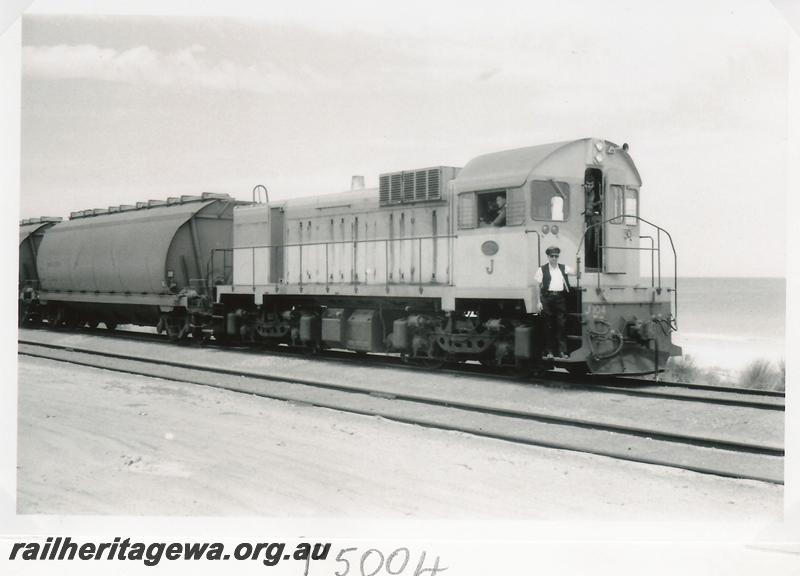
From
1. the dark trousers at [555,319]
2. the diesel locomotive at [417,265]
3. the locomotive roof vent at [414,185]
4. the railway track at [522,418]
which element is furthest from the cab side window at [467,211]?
the railway track at [522,418]

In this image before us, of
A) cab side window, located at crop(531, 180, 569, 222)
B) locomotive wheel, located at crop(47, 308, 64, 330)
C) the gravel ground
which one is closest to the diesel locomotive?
cab side window, located at crop(531, 180, 569, 222)

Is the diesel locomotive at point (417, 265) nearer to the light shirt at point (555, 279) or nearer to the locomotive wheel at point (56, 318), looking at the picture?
the light shirt at point (555, 279)

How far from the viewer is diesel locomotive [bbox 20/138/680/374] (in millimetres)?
9523

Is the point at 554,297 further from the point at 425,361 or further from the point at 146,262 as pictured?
the point at 146,262

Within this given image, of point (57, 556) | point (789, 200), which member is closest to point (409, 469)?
point (57, 556)

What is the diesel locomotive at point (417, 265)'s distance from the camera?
9.52 metres

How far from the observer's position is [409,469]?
6141 millimetres

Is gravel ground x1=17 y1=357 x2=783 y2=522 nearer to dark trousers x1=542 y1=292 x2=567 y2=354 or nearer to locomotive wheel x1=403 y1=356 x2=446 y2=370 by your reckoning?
dark trousers x1=542 y1=292 x2=567 y2=354

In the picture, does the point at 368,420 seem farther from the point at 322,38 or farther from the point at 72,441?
the point at 322,38

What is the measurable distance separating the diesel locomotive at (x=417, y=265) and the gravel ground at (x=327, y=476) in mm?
2904

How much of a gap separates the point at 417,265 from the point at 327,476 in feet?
18.3

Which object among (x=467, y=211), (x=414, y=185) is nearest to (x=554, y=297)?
(x=467, y=211)

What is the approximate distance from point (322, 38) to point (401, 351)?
208 inches

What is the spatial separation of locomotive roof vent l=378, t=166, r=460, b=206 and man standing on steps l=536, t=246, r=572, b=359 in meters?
2.19
